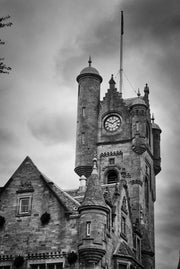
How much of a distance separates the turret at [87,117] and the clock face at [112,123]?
141 cm

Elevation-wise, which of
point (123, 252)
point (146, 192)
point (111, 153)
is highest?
point (111, 153)

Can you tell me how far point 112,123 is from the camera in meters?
78.2

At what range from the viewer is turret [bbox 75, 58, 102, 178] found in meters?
75.9

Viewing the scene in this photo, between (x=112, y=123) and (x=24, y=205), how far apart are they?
1108 inches

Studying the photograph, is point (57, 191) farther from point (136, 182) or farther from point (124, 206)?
point (136, 182)

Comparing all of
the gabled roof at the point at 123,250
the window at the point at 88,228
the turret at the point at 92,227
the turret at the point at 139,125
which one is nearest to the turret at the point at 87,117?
the turret at the point at 139,125

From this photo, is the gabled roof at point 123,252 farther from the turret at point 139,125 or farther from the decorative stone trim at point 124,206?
the turret at point 139,125

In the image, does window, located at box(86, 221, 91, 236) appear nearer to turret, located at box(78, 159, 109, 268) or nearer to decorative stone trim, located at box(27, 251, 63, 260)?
turret, located at box(78, 159, 109, 268)

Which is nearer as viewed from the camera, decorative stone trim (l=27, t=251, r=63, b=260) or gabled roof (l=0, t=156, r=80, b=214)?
decorative stone trim (l=27, t=251, r=63, b=260)

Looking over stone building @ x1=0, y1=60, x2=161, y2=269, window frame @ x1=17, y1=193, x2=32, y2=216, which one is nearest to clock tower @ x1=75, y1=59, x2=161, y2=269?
stone building @ x1=0, y1=60, x2=161, y2=269

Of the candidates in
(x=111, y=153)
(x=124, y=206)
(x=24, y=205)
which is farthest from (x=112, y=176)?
(x=24, y=205)

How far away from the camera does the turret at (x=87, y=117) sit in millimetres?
75875

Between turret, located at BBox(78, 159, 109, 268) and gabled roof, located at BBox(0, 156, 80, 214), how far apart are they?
58.1 inches

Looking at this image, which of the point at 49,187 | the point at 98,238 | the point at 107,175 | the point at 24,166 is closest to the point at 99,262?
the point at 98,238
